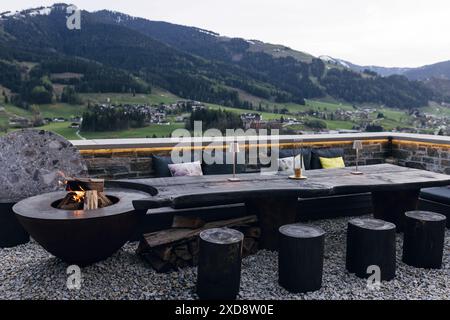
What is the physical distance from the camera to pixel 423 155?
263 inches

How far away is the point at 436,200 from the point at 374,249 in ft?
7.72

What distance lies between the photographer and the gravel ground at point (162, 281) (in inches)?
118

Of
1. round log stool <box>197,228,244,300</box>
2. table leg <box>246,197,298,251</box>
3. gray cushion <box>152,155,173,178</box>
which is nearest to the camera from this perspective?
round log stool <box>197,228,244,300</box>

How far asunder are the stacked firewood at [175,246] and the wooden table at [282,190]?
9.1 inches

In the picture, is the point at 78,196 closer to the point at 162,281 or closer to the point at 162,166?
the point at 162,281

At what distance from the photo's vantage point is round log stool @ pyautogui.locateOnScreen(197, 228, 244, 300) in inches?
111

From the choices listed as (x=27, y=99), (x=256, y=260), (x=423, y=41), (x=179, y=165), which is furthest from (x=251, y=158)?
(x=423, y=41)

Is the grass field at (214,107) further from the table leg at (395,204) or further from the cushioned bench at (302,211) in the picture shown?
the table leg at (395,204)

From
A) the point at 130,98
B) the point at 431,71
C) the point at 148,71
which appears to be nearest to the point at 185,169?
the point at 130,98

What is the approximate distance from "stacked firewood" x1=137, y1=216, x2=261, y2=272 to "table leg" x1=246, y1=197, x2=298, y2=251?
10.1 inches

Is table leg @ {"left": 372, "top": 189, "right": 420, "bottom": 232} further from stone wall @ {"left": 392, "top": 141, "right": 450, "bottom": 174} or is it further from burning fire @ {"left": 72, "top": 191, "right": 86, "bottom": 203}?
burning fire @ {"left": 72, "top": 191, "right": 86, "bottom": 203}

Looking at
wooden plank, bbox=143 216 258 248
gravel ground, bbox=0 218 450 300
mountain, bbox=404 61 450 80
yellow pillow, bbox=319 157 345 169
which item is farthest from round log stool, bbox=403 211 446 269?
mountain, bbox=404 61 450 80

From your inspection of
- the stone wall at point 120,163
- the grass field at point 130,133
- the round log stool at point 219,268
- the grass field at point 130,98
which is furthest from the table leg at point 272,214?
the grass field at point 130,98
